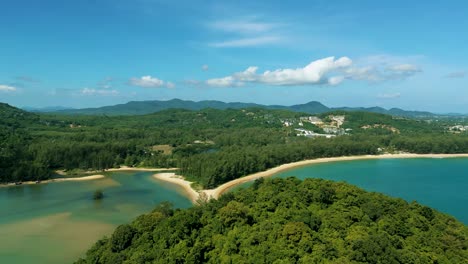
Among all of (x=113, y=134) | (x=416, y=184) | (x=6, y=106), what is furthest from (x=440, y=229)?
(x=6, y=106)

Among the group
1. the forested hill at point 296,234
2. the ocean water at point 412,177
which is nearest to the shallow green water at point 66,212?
the forested hill at point 296,234

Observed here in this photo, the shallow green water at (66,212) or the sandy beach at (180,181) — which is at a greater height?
→ the sandy beach at (180,181)

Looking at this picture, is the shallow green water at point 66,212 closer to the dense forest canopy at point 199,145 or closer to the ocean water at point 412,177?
the dense forest canopy at point 199,145

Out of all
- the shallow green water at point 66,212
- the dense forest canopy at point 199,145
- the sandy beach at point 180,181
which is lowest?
the shallow green water at point 66,212

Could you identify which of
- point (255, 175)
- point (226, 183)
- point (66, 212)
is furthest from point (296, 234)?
point (255, 175)

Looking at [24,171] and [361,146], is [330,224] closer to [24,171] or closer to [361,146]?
[24,171]

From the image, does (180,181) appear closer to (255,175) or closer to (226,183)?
(226,183)

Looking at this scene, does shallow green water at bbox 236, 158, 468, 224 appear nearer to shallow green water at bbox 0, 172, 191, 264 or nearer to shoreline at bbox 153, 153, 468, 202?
shoreline at bbox 153, 153, 468, 202

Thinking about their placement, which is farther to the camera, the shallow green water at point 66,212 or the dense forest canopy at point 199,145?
the dense forest canopy at point 199,145
